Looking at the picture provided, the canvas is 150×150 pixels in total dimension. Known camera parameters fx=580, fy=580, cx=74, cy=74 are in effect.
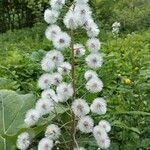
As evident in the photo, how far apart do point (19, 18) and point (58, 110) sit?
26.3 feet

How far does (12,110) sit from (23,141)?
2.84 feet

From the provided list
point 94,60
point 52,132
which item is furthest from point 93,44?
point 52,132

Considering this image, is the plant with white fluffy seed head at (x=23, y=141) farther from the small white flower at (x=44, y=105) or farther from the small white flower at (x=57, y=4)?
the small white flower at (x=57, y=4)

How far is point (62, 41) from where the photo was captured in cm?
309

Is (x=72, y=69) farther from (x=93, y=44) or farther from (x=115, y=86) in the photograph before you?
(x=115, y=86)

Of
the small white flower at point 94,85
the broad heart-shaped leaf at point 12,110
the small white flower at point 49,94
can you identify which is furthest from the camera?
the broad heart-shaped leaf at point 12,110

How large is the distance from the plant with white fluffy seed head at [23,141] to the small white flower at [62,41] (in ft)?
1.98

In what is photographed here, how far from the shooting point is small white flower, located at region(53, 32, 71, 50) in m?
3.08

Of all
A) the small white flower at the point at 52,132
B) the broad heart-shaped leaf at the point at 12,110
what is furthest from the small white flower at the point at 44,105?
the broad heart-shaped leaf at the point at 12,110

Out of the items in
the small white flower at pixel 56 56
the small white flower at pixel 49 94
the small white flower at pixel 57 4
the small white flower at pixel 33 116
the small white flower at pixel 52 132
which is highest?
the small white flower at pixel 57 4

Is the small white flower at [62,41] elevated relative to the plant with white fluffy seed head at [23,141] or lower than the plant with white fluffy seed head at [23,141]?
elevated

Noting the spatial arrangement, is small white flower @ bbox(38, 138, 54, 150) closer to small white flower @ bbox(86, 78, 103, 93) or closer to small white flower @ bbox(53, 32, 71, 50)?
small white flower @ bbox(86, 78, 103, 93)

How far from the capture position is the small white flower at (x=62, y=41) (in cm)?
308

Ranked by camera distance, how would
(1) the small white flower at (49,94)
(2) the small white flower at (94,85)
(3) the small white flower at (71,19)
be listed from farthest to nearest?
(1) the small white flower at (49,94) < (2) the small white flower at (94,85) < (3) the small white flower at (71,19)
